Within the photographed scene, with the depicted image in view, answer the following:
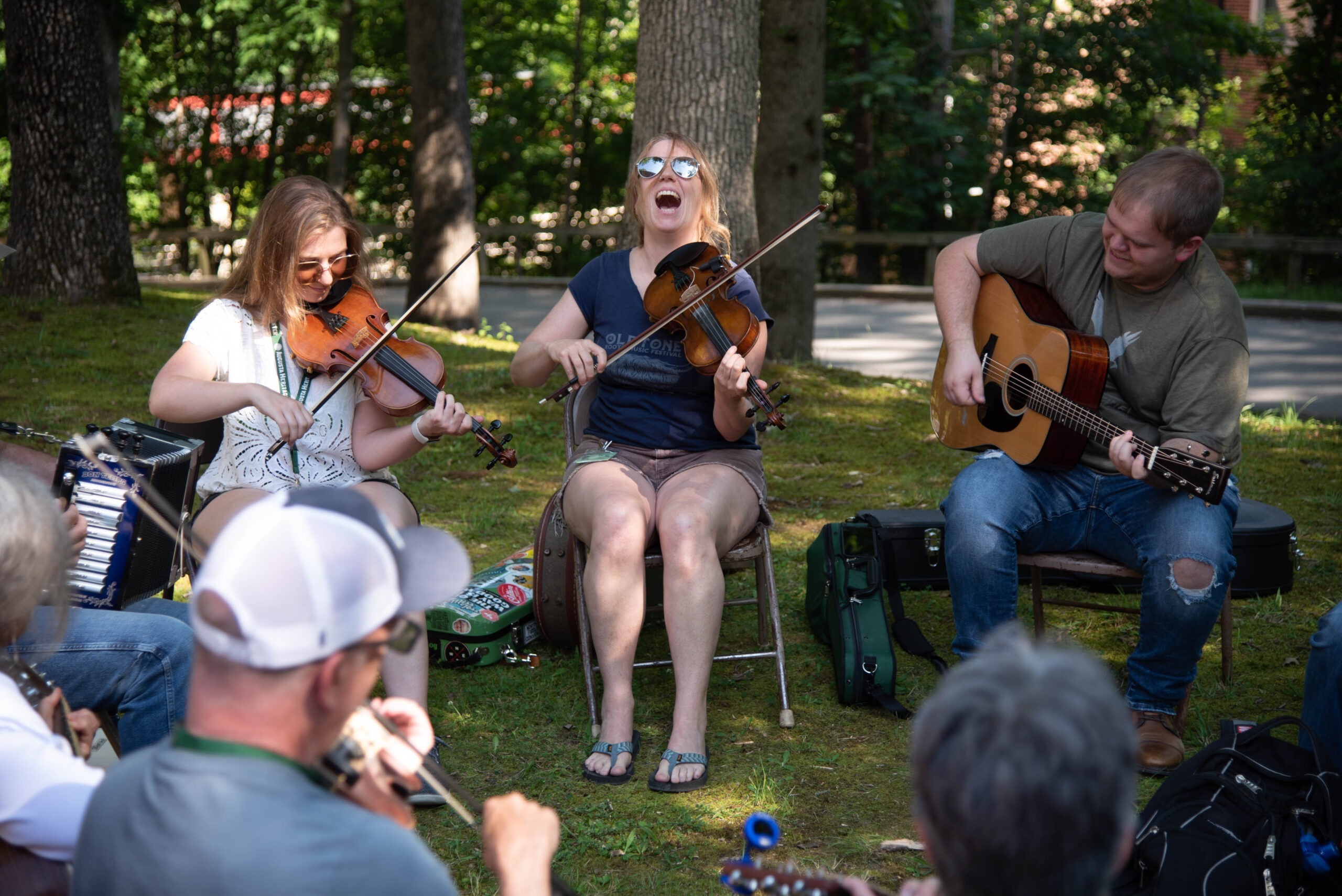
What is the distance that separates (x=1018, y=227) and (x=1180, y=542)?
1.05m

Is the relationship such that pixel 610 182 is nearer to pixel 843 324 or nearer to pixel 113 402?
pixel 843 324

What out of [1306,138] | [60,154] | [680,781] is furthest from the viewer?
[1306,138]

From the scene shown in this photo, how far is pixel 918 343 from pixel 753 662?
6.93 m

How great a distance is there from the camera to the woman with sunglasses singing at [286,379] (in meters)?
2.90

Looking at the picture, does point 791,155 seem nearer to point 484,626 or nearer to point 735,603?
point 735,603

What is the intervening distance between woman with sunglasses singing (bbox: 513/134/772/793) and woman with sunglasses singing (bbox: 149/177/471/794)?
431 millimetres

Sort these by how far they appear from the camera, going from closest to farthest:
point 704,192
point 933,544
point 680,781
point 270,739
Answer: point 270,739, point 680,781, point 704,192, point 933,544

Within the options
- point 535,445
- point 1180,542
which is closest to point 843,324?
point 535,445

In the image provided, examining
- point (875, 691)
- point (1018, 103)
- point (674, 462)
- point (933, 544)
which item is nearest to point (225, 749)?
point (674, 462)

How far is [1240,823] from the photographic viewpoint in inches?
82.4

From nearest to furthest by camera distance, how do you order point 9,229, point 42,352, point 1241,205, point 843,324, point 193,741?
1. point 193,741
2. point 42,352
3. point 9,229
4. point 843,324
5. point 1241,205

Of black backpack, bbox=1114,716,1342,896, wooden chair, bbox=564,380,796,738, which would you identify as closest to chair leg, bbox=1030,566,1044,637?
wooden chair, bbox=564,380,796,738

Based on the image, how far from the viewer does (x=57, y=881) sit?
4.83 feet

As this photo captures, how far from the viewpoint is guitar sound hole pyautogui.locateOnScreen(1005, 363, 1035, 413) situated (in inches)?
125
